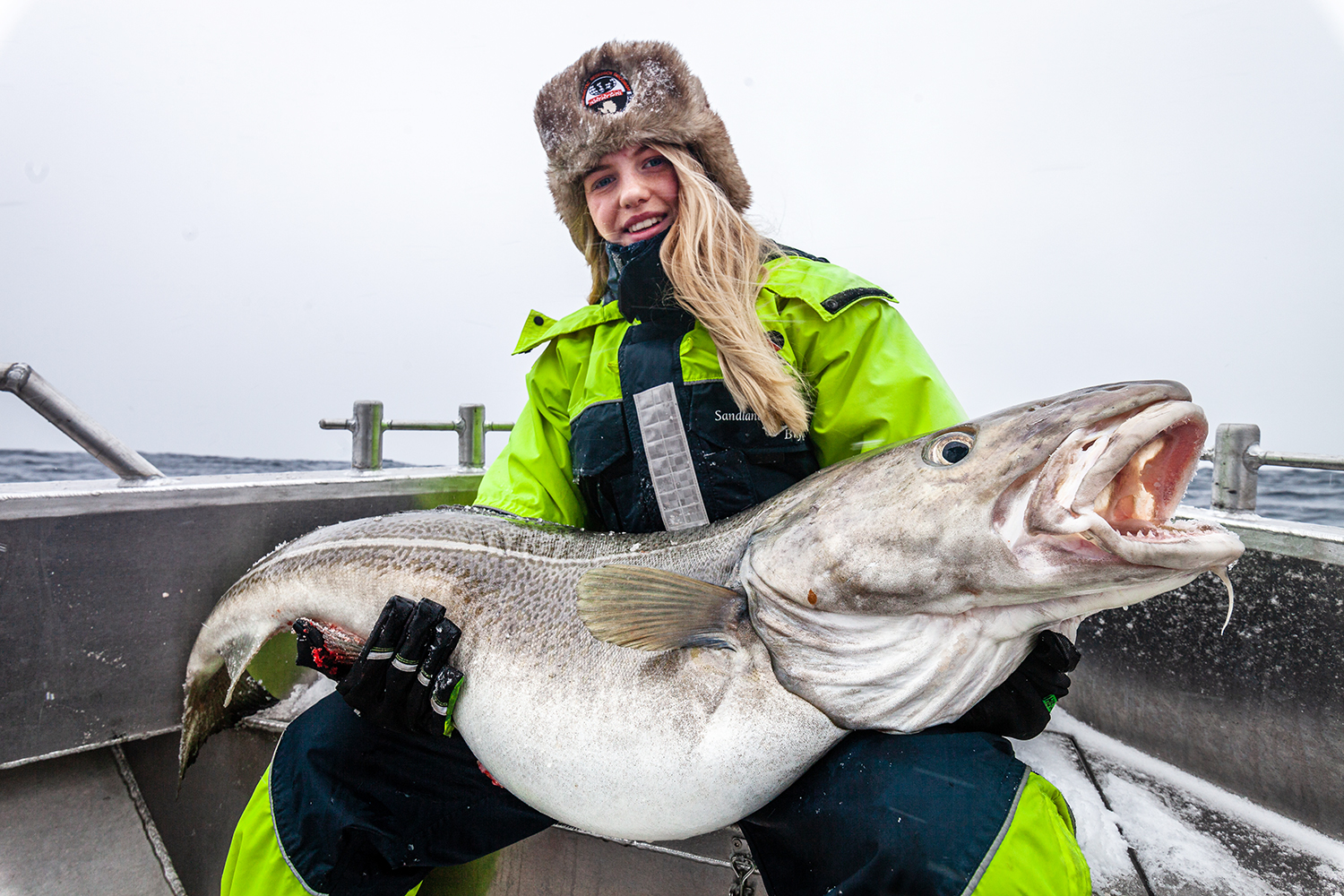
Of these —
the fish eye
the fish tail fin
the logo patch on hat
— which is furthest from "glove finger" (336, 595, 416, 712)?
the logo patch on hat

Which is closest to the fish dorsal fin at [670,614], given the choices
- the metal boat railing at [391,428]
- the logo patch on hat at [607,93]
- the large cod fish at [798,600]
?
the large cod fish at [798,600]

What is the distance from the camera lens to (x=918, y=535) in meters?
1.17

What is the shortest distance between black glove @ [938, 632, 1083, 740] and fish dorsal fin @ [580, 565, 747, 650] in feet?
1.64

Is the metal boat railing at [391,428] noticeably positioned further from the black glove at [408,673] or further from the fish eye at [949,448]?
the fish eye at [949,448]

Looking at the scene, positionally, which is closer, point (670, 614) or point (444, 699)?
point (670, 614)

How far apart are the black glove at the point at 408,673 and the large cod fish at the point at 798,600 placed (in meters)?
0.05

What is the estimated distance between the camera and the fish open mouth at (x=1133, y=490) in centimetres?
97

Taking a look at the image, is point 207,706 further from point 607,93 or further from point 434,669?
point 607,93

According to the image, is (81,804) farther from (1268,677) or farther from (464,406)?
(1268,677)

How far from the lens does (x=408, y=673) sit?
1547 millimetres

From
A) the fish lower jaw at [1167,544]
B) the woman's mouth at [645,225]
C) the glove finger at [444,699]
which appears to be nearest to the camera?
the fish lower jaw at [1167,544]

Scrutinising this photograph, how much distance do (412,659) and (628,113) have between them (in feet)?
5.58

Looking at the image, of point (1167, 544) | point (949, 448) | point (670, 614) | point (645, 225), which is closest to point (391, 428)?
point (645, 225)

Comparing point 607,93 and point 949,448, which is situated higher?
point 607,93
